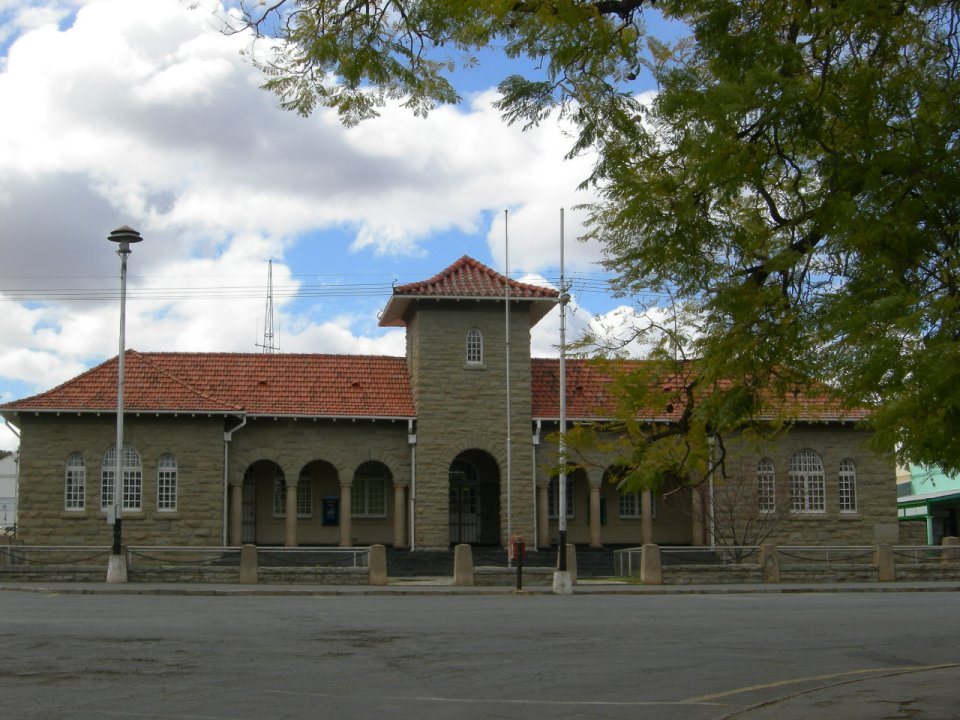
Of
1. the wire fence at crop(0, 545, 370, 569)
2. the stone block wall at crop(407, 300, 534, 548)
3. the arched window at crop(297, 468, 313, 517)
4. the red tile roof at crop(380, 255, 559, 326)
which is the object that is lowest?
the wire fence at crop(0, 545, 370, 569)

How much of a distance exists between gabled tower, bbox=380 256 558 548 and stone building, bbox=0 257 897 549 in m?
0.05

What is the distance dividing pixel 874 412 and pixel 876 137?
6.69 feet

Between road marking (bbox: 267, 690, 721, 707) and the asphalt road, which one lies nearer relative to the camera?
the asphalt road

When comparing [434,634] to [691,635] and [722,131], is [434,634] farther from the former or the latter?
[722,131]

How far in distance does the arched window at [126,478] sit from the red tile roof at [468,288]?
9172mm

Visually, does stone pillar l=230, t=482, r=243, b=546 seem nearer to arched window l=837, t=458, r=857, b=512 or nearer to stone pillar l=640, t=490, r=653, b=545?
stone pillar l=640, t=490, r=653, b=545

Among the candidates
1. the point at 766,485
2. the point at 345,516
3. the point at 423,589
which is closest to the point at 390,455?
the point at 345,516

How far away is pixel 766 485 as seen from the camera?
39469 millimetres

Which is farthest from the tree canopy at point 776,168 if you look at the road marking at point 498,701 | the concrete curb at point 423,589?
the concrete curb at point 423,589

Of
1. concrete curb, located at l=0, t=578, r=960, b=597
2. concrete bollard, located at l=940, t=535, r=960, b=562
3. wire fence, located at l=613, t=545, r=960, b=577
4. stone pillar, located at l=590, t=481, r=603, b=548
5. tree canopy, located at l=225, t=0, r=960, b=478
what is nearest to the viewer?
tree canopy, located at l=225, t=0, r=960, b=478

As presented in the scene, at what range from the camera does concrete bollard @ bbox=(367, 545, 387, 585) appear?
100ft

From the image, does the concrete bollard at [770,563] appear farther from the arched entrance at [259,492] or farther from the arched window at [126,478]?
the arched window at [126,478]

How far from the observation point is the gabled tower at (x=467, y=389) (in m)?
37.5

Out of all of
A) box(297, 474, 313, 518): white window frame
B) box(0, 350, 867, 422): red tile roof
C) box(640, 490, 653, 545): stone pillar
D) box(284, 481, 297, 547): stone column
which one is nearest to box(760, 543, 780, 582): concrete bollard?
box(0, 350, 867, 422): red tile roof
